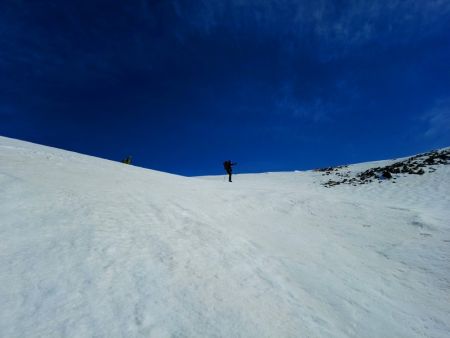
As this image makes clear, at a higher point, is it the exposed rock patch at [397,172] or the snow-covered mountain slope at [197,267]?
the exposed rock patch at [397,172]

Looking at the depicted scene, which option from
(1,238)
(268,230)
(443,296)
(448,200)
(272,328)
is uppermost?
(448,200)

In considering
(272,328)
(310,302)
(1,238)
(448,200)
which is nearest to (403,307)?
(310,302)

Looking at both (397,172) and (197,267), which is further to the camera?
(397,172)

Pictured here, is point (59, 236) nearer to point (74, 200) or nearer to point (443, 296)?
point (74, 200)

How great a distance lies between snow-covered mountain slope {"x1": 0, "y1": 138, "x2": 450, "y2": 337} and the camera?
10.7 ft

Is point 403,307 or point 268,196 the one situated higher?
point 268,196

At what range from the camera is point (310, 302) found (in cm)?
411

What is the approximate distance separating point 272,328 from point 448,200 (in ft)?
45.5

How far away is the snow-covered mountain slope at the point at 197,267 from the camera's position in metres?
3.26

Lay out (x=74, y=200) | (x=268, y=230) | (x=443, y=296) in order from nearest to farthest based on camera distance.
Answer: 1. (x=443, y=296)
2. (x=74, y=200)
3. (x=268, y=230)

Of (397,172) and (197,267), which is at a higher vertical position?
(397,172)

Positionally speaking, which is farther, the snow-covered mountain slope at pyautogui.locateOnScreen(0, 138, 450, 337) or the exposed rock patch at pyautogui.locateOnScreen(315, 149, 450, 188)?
the exposed rock patch at pyautogui.locateOnScreen(315, 149, 450, 188)

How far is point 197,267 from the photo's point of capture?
15.1 ft

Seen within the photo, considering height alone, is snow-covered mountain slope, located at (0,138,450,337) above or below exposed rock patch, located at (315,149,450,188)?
below
